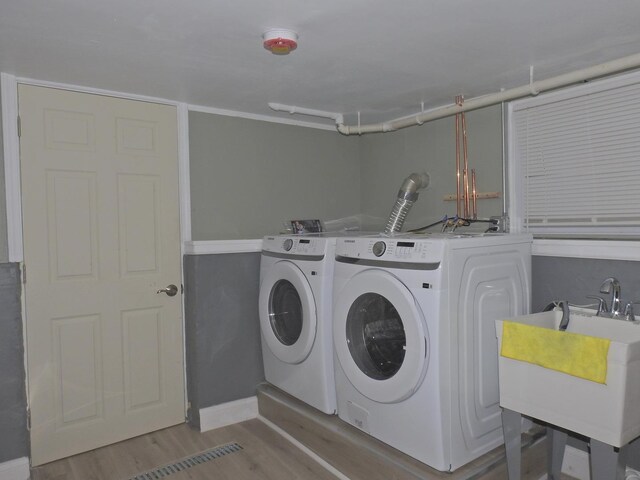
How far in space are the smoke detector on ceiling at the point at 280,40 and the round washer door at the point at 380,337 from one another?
1.06m

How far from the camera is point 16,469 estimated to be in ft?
7.73

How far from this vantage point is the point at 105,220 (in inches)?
105

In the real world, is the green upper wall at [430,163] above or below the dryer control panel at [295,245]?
above

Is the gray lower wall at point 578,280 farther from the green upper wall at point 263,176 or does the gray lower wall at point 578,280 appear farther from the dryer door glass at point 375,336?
the green upper wall at point 263,176

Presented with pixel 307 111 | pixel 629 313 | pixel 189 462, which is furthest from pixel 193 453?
pixel 629 313

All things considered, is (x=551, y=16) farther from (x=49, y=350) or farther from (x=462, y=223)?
(x=49, y=350)

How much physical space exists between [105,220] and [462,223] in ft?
7.09

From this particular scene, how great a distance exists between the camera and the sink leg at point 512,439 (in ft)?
6.27

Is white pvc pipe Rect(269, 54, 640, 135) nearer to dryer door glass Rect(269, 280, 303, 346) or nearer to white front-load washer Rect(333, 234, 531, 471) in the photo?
white front-load washer Rect(333, 234, 531, 471)

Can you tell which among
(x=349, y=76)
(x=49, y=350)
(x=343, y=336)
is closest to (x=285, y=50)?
(x=349, y=76)

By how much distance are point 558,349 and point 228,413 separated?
209cm

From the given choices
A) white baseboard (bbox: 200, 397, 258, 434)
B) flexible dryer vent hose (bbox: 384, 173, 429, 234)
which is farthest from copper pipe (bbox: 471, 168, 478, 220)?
white baseboard (bbox: 200, 397, 258, 434)

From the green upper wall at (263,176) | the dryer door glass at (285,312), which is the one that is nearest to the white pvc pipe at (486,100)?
the green upper wall at (263,176)

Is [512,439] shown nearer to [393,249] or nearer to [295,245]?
[393,249]
